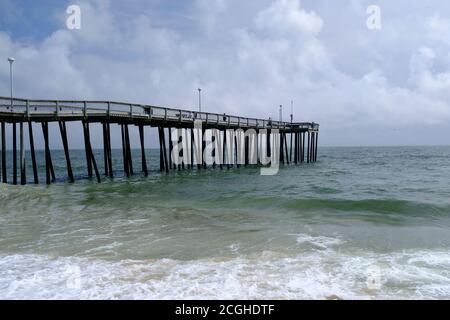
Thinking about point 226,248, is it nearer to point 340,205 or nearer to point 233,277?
point 233,277

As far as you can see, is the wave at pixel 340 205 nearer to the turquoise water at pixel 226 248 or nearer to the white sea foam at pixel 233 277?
the turquoise water at pixel 226 248

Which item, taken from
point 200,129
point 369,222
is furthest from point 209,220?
point 200,129

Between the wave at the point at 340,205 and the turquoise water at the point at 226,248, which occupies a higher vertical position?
the turquoise water at the point at 226,248

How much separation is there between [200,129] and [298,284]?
25.8 meters

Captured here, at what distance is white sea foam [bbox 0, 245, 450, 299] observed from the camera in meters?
5.38

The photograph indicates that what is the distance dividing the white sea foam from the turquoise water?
0.05 feet

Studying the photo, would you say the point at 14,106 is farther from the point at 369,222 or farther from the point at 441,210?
the point at 441,210

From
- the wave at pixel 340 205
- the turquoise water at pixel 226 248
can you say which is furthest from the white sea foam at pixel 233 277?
the wave at pixel 340 205

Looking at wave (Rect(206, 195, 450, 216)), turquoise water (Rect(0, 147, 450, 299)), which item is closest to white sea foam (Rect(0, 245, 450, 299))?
turquoise water (Rect(0, 147, 450, 299))

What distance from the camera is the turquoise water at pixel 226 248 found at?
5625mm

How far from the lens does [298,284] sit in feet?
18.9

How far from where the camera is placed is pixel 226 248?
319 inches

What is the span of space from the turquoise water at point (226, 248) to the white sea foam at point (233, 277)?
0.05ft

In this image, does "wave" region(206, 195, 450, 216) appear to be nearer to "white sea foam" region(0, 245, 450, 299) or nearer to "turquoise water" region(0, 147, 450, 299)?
"turquoise water" region(0, 147, 450, 299)
